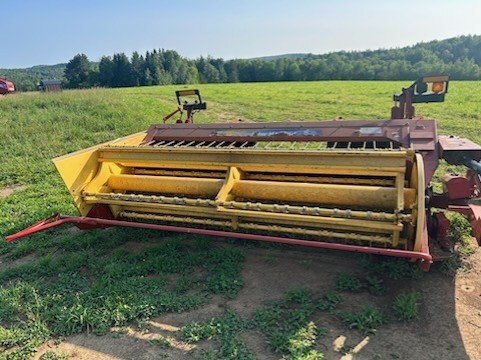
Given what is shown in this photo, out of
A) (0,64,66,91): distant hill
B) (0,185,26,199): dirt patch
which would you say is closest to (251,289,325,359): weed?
(0,185,26,199): dirt patch

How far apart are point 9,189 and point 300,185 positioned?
6330mm

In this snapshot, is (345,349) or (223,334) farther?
(223,334)

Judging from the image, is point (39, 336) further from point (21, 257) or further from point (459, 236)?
point (459, 236)

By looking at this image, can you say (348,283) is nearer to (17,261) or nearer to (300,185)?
(300,185)

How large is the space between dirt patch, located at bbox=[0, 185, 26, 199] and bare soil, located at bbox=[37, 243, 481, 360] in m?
5.10

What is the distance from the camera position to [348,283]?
3.82 metres

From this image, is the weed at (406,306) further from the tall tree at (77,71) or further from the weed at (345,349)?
the tall tree at (77,71)

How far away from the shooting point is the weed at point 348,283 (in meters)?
3.79

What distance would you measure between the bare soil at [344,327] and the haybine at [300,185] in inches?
15.4

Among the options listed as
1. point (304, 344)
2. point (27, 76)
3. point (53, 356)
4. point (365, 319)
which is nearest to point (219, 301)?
point (304, 344)

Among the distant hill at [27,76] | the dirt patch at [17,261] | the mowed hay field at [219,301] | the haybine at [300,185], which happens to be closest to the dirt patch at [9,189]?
the mowed hay field at [219,301]

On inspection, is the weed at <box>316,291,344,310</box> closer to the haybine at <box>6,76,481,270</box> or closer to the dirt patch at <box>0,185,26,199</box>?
the haybine at <box>6,76,481,270</box>

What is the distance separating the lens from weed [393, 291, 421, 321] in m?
3.33

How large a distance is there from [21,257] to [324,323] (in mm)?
3748
